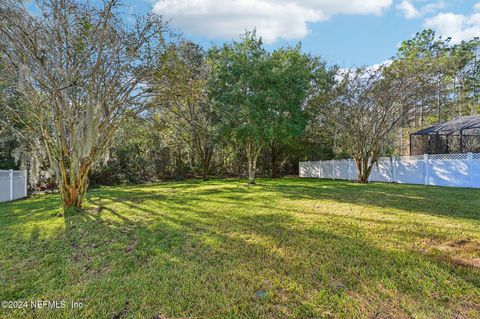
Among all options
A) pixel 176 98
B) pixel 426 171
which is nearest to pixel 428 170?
pixel 426 171

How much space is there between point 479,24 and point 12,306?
1004 inches

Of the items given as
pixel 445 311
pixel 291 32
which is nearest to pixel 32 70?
pixel 445 311

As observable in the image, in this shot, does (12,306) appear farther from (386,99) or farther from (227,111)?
(386,99)

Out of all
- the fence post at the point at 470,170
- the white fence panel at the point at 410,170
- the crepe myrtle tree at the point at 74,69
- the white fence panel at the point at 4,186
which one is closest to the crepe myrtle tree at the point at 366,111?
the white fence panel at the point at 410,170

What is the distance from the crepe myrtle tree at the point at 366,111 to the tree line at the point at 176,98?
1.8 inches

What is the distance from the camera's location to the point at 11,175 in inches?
344

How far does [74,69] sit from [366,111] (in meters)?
10.7

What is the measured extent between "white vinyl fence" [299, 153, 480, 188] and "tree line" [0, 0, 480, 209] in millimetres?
1009

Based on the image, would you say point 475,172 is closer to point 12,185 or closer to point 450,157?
point 450,157

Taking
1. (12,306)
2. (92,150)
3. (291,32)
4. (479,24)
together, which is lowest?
(12,306)

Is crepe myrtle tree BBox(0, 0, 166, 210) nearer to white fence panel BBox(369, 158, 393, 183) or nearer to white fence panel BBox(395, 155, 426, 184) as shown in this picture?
white fence panel BBox(395, 155, 426, 184)

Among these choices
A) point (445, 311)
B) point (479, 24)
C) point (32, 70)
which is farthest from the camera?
point (479, 24)

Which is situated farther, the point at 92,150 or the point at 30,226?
the point at 92,150

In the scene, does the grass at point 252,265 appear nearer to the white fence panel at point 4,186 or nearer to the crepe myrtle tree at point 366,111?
the white fence panel at point 4,186
